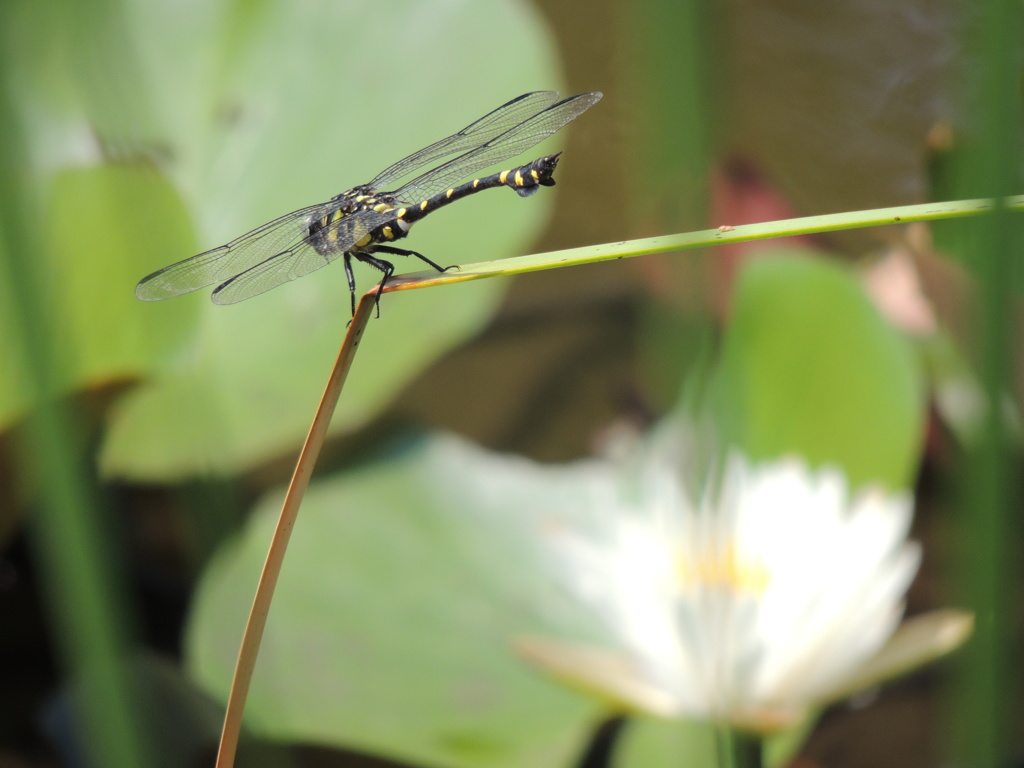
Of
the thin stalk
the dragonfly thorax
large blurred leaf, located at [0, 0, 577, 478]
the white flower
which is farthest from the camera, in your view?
large blurred leaf, located at [0, 0, 577, 478]

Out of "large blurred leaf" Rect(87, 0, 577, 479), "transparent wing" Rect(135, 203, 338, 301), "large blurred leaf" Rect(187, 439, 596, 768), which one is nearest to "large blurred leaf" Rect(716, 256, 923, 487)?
"large blurred leaf" Rect(187, 439, 596, 768)

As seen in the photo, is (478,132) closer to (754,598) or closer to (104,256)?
(104,256)

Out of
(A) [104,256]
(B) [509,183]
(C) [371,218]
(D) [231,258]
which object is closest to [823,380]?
(B) [509,183]

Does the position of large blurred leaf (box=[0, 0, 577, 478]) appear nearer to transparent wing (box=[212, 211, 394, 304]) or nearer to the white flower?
transparent wing (box=[212, 211, 394, 304])

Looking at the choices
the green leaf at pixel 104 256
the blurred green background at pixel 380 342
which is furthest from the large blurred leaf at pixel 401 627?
the green leaf at pixel 104 256

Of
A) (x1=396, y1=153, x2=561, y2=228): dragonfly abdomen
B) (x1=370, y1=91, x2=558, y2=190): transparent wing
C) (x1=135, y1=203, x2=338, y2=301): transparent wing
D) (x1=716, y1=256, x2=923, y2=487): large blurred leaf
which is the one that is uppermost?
(x1=370, y1=91, x2=558, y2=190): transparent wing
